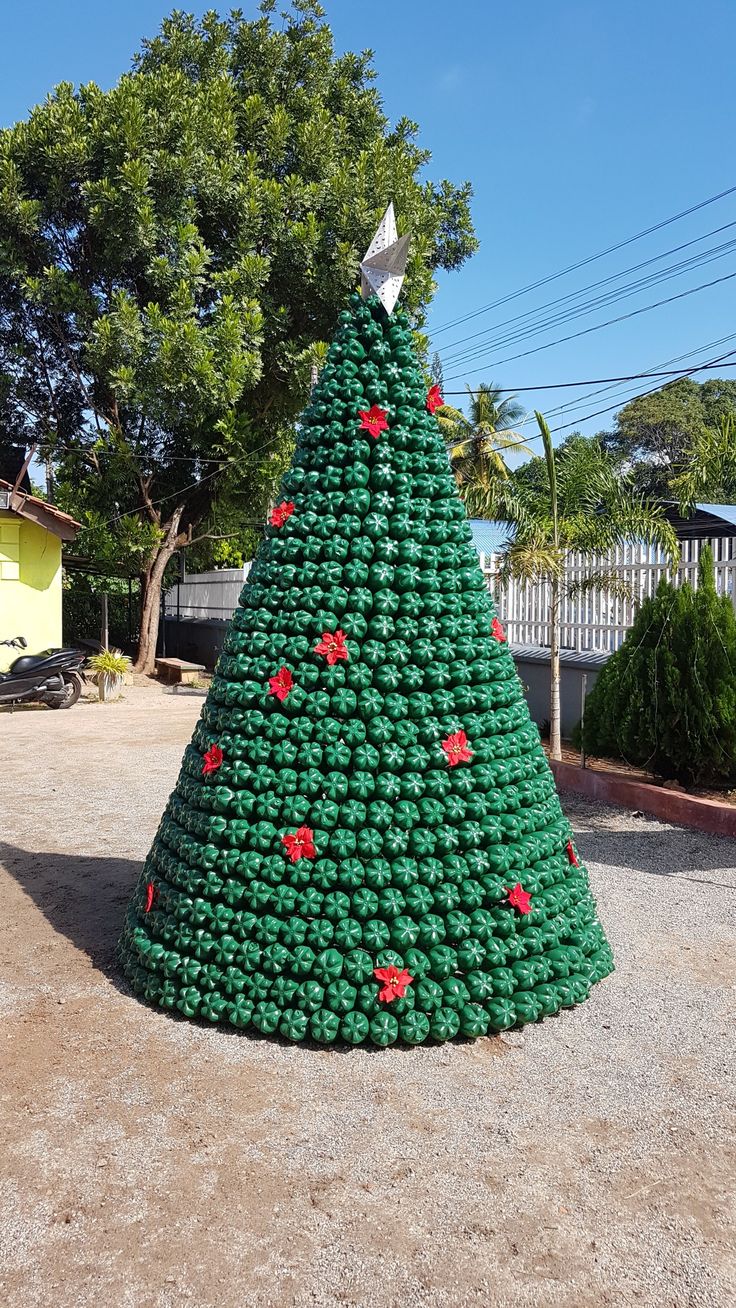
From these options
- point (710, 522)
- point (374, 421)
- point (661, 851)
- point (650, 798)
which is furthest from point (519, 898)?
point (710, 522)

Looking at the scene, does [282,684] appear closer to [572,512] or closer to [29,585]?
[572,512]

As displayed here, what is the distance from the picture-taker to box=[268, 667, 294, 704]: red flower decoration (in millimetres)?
3701

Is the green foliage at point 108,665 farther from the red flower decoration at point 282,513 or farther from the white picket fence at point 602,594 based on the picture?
the red flower decoration at point 282,513

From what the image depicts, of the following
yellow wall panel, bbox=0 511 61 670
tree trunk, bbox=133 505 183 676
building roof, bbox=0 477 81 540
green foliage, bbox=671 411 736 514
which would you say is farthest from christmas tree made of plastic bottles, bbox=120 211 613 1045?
tree trunk, bbox=133 505 183 676

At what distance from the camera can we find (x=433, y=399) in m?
4.14

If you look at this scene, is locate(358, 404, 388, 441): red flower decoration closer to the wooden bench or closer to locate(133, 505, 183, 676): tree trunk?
the wooden bench

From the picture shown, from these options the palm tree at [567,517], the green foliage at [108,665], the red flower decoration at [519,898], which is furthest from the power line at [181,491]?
the red flower decoration at [519,898]

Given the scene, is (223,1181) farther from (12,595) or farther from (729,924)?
(12,595)

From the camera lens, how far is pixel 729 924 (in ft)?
16.5

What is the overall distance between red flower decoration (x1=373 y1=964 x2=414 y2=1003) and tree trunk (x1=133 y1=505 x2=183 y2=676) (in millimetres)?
16885

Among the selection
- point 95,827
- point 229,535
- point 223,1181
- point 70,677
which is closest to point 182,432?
point 229,535

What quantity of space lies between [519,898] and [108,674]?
13539 millimetres

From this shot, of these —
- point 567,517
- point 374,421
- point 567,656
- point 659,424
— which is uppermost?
point 659,424

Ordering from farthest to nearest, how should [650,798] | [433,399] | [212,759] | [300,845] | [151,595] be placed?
[151,595] < [650,798] < [433,399] < [212,759] < [300,845]
